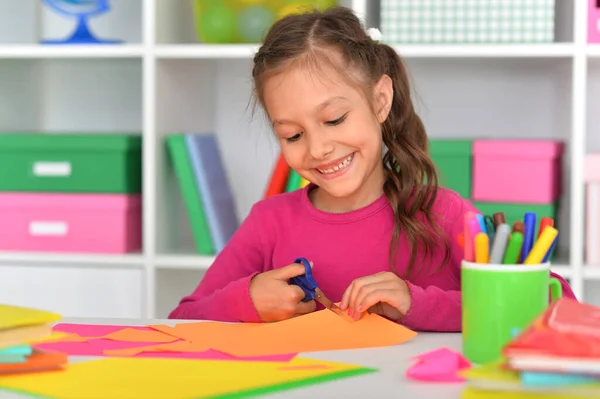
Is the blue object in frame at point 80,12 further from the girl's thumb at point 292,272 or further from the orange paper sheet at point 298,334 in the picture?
the orange paper sheet at point 298,334

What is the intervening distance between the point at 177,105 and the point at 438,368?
157 centimetres

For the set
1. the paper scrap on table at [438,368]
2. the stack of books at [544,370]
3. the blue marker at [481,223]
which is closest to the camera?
the stack of books at [544,370]

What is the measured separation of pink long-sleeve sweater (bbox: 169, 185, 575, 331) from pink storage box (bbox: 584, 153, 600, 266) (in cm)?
65

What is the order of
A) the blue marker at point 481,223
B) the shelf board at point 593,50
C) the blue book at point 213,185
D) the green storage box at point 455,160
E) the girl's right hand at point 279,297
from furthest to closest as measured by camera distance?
the blue book at point 213,185
the green storage box at point 455,160
the shelf board at point 593,50
the girl's right hand at point 279,297
the blue marker at point 481,223

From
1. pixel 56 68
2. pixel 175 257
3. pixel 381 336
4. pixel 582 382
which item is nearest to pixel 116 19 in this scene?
pixel 56 68

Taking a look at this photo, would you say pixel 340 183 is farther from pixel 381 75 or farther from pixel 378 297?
pixel 378 297

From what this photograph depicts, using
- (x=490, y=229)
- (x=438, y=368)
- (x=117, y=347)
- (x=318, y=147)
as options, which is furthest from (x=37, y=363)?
(x=318, y=147)

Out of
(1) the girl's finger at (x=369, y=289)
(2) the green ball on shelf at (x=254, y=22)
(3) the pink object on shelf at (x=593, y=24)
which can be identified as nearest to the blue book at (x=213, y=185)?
(2) the green ball on shelf at (x=254, y=22)

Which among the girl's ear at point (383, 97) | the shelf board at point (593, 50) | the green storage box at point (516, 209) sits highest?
the shelf board at point (593, 50)

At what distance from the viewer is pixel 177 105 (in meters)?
2.24

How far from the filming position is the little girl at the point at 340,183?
130 centimetres

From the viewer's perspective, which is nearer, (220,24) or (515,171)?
(515,171)

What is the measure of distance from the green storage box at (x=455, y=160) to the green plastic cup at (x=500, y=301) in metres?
1.21

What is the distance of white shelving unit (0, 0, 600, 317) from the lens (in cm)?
204
